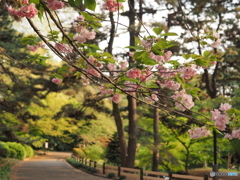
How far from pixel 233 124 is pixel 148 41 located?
1764 mm

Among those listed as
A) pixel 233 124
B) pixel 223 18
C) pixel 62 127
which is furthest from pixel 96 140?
pixel 233 124


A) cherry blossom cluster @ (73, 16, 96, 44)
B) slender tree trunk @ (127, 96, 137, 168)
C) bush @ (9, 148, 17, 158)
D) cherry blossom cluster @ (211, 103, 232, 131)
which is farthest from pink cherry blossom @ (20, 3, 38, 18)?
bush @ (9, 148, 17, 158)

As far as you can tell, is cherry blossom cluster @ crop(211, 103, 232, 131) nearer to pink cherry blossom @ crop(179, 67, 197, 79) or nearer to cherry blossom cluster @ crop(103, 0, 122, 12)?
pink cherry blossom @ crop(179, 67, 197, 79)

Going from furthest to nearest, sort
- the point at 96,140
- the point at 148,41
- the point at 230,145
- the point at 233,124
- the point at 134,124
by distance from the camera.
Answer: the point at 96,140, the point at 230,145, the point at 134,124, the point at 233,124, the point at 148,41

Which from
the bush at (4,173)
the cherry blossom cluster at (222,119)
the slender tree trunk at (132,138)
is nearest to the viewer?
the cherry blossom cluster at (222,119)

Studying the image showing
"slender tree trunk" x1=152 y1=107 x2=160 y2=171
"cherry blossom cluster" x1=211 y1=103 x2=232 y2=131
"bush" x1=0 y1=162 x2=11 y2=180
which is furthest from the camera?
"slender tree trunk" x1=152 y1=107 x2=160 y2=171

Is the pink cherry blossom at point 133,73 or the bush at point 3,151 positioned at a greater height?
the pink cherry blossom at point 133,73

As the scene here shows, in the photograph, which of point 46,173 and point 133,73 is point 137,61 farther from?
point 46,173

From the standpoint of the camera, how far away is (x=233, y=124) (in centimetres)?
417

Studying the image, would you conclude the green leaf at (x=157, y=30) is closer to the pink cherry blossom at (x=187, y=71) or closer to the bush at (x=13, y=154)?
the pink cherry blossom at (x=187, y=71)

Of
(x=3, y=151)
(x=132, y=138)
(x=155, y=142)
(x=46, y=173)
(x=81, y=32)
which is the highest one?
(x=81, y=32)

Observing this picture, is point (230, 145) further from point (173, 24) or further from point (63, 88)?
point (63, 88)

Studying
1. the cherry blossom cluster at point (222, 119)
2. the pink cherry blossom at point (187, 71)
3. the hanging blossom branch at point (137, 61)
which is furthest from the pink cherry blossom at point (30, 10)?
the cherry blossom cluster at point (222, 119)

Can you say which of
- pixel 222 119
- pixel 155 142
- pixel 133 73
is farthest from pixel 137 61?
pixel 155 142
